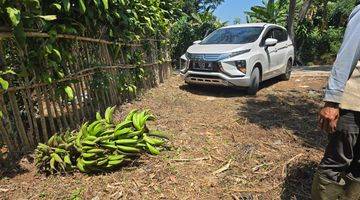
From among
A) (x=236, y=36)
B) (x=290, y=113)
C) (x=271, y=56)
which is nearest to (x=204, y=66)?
(x=236, y=36)

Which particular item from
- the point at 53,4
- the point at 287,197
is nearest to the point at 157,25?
the point at 53,4

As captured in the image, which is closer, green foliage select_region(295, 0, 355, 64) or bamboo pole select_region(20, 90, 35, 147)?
bamboo pole select_region(20, 90, 35, 147)

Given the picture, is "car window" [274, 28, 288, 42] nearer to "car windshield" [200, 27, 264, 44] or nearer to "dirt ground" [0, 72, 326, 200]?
"car windshield" [200, 27, 264, 44]

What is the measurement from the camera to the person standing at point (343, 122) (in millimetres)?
2756

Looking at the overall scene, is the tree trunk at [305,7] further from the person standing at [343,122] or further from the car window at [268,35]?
the person standing at [343,122]

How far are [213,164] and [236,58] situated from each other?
13.7 ft

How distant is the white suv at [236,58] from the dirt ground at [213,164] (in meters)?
1.22

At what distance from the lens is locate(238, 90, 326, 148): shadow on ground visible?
5777mm

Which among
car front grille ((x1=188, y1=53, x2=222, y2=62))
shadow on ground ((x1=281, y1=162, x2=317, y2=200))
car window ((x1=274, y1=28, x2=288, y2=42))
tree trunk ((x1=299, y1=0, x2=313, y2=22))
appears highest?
tree trunk ((x1=299, y1=0, x2=313, y2=22))

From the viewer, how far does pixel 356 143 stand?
304 centimetres

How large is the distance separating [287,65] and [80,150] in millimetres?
8156

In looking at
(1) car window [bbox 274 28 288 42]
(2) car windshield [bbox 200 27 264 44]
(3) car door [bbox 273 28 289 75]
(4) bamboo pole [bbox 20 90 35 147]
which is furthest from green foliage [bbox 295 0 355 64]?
(4) bamboo pole [bbox 20 90 35 147]

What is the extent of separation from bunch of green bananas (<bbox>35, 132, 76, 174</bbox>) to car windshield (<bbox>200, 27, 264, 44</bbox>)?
5745 millimetres

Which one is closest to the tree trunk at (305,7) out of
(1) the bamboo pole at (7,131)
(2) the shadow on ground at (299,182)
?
(2) the shadow on ground at (299,182)
